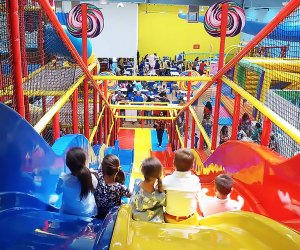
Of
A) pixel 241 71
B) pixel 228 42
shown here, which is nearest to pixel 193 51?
pixel 228 42

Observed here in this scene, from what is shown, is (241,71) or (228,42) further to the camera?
(228,42)

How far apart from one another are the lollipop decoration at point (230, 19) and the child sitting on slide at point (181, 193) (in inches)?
135

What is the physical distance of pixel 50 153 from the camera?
2.43 meters

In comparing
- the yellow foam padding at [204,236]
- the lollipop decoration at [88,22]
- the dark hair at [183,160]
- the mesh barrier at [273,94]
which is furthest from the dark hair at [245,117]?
the yellow foam padding at [204,236]

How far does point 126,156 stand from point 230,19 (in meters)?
3.95

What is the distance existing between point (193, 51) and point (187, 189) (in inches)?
802

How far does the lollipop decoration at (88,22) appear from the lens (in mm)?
5910

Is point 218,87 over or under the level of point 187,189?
over

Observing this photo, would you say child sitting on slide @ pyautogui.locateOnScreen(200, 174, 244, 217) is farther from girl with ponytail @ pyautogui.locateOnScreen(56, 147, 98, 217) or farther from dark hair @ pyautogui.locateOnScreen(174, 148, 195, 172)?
girl with ponytail @ pyautogui.locateOnScreen(56, 147, 98, 217)

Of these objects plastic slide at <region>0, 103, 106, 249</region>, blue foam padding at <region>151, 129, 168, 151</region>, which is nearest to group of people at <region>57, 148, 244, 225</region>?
plastic slide at <region>0, 103, 106, 249</region>

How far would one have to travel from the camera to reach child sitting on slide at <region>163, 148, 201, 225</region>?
222cm

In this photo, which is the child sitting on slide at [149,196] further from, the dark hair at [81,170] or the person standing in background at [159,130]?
the person standing in background at [159,130]

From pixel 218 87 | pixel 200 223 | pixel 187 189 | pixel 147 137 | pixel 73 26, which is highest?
pixel 73 26

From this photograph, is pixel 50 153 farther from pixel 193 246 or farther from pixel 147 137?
pixel 147 137
